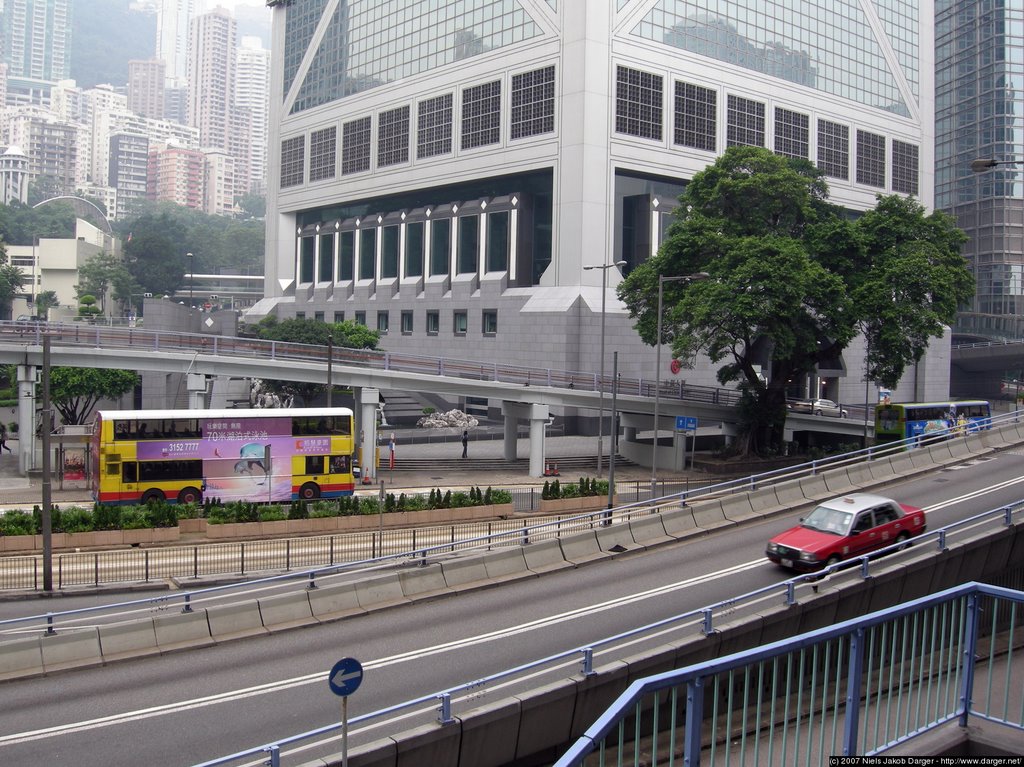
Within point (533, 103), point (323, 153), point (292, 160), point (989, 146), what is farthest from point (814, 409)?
point (989, 146)

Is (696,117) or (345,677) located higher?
(696,117)

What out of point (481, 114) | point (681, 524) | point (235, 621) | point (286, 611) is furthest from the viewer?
point (481, 114)

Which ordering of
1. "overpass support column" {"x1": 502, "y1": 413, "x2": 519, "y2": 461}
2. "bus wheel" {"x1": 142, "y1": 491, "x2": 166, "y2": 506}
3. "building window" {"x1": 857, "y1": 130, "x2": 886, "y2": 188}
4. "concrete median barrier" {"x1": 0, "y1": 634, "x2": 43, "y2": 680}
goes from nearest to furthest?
"concrete median barrier" {"x1": 0, "y1": 634, "x2": 43, "y2": 680}
"bus wheel" {"x1": 142, "y1": 491, "x2": 166, "y2": 506}
"overpass support column" {"x1": 502, "y1": 413, "x2": 519, "y2": 461}
"building window" {"x1": 857, "y1": 130, "x2": 886, "y2": 188}

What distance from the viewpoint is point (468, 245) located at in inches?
3231

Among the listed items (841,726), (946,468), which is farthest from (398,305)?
(841,726)

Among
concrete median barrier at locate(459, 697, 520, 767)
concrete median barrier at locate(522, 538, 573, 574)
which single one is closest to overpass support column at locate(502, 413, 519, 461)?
concrete median barrier at locate(522, 538, 573, 574)

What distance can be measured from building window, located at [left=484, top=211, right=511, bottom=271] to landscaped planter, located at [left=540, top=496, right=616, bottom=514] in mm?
40237

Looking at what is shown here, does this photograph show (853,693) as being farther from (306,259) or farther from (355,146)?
(306,259)

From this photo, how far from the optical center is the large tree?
48875mm

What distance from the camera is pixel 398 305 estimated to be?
8788 centimetres

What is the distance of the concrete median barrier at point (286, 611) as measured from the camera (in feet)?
66.5

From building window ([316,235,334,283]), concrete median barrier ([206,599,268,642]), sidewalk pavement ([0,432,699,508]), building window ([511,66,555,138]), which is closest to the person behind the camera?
concrete median barrier ([206,599,268,642])

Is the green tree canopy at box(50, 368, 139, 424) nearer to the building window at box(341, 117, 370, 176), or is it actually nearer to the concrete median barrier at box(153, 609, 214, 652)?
the building window at box(341, 117, 370, 176)

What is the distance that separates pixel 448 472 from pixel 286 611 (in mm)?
33556
